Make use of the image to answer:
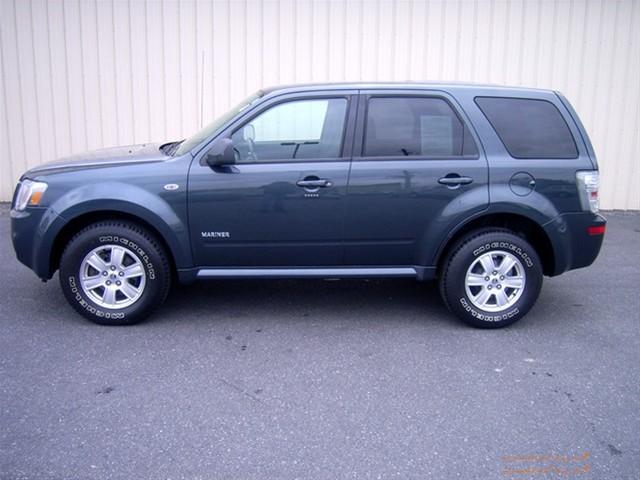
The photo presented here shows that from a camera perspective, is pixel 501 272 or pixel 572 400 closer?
pixel 572 400

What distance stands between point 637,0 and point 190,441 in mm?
8689

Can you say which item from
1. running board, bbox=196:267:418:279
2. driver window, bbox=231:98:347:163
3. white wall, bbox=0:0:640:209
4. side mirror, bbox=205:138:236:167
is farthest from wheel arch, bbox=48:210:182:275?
white wall, bbox=0:0:640:209

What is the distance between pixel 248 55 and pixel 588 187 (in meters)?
5.48

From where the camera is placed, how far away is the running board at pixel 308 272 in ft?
16.6

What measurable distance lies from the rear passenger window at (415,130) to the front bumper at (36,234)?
245 centimetres

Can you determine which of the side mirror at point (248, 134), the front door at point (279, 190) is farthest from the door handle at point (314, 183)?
the side mirror at point (248, 134)

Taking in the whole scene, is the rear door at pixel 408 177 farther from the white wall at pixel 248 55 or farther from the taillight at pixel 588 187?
the white wall at pixel 248 55

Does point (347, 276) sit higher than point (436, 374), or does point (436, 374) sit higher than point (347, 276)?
point (347, 276)

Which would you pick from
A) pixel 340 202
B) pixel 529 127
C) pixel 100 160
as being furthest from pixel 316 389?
pixel 529 127

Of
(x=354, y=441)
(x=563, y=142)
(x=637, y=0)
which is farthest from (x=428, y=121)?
(x=637, y=0)

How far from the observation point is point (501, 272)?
16.6 feet

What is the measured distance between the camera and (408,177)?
16.1 ft

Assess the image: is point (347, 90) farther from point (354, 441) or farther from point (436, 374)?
point (354, 441)

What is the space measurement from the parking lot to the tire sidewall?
0.18 metres
